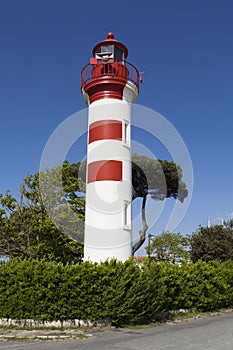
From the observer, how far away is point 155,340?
959cm

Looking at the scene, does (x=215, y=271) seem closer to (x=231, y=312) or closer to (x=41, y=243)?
(x=231, y=312)

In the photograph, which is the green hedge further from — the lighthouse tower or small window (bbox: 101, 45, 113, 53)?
small window (bbox: 101, 45, 113, 53)

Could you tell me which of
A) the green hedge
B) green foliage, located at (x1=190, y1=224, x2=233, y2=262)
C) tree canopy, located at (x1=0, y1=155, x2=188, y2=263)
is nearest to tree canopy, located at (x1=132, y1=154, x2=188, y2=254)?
green foliage, located at (x1=190, y1=224, x2=233, y2=262)

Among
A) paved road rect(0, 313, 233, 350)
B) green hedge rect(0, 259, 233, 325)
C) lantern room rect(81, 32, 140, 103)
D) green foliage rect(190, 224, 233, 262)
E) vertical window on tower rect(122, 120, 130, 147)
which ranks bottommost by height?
paved road rect(0, 313, 233, 350)

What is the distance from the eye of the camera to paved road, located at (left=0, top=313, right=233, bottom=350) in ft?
28.9

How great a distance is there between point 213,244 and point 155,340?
21.0 m

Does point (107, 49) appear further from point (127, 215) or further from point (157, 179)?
point (157, 179)

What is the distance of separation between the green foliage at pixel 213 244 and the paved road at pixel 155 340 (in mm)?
17714

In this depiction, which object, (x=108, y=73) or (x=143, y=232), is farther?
(x=143, y=232)

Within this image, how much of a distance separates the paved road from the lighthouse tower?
3843 millimetres

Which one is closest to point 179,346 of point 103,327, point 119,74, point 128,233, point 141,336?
point 141,336

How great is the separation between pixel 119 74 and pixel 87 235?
24.8 ft

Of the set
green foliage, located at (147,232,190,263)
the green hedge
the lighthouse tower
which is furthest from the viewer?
green foliage, located at (147,232,190,263)

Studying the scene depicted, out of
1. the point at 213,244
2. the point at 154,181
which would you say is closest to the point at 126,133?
the point at 154,181
